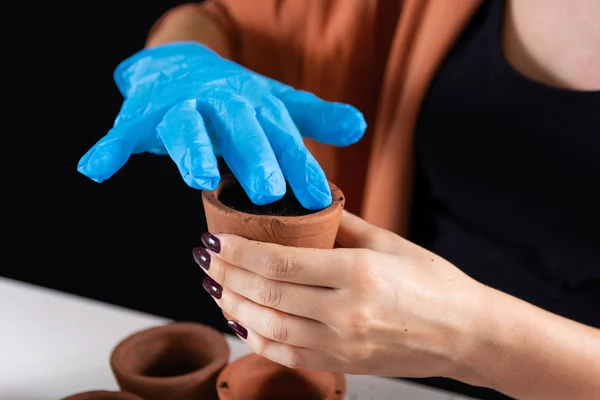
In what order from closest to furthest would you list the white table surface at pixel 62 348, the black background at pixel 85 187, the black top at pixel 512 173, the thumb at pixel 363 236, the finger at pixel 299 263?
1. the finger at pixel 299 263
2. the thumb at pixel 363 236
3. the black top at pixel 512 173
4. the white table surface at pixel 62 348
5. the black background at pixel 85 187

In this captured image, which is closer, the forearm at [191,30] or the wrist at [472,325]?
the wrist at [472,325]

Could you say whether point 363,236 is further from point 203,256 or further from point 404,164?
point 404,164

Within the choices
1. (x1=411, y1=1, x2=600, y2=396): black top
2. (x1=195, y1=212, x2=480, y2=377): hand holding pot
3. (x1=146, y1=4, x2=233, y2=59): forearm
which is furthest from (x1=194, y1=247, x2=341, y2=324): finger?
(x1=146, y1=4, x2=233, y2=59): forearm

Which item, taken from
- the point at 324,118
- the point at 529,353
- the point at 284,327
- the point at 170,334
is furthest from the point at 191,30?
the point at 529,353

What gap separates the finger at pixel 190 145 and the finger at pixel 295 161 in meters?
0.08

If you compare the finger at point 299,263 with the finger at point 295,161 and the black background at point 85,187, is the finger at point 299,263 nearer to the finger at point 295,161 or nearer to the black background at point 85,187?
the finger at point 295,161

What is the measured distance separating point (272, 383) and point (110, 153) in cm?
40

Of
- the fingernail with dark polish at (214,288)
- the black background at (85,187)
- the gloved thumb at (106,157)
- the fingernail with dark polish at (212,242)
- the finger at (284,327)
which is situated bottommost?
the black background at (85,187)

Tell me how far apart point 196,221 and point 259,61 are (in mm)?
552

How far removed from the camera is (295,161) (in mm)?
633

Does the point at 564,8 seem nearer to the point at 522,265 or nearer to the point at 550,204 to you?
the point at 550,204

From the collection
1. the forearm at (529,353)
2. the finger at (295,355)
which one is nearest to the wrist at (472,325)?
the forearm at (529,353)

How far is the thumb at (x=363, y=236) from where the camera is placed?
655 millimetres

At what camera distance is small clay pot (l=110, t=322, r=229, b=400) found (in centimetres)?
77
